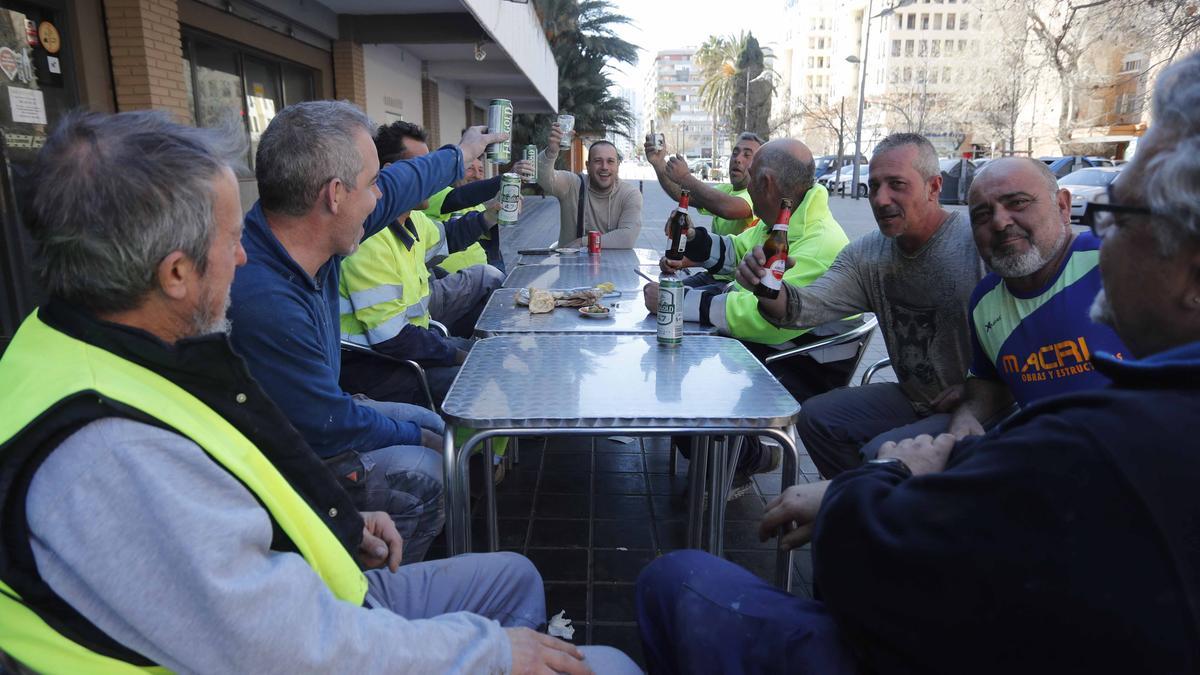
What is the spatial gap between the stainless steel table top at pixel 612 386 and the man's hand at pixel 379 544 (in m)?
0.32

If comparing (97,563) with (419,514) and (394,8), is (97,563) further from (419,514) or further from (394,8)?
(394,8)

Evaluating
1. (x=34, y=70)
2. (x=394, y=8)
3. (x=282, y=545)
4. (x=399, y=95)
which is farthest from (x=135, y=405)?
(x=399, y=95)

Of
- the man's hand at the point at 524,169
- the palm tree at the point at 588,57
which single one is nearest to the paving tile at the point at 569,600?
the man's hand at the point at 524,169

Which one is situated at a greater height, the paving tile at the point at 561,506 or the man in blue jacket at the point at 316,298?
the man in blue jacket at the point at 316,298

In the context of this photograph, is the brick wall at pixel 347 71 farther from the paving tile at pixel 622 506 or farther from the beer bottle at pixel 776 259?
the beer bottle at pixel 776 259

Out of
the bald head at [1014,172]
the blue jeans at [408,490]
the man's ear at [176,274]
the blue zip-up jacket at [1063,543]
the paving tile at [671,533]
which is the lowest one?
the paving tile at [671,533]

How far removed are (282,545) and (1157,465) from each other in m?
1.14

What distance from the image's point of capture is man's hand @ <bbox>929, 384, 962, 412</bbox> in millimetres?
2658

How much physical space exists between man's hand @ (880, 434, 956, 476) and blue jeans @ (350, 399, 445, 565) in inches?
50.3

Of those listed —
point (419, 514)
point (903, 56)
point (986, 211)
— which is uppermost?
point (903, 56)

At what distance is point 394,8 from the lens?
9.98 metres

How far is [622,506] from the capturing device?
355cm

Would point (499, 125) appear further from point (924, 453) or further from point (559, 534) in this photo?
point (924, 453)

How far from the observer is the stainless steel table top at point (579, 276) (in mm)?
4121
